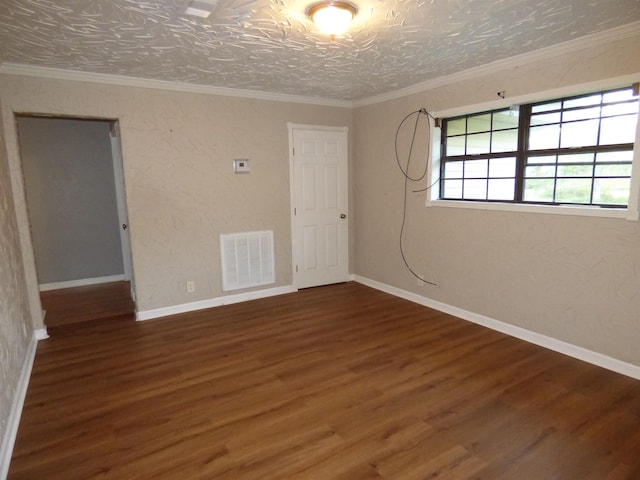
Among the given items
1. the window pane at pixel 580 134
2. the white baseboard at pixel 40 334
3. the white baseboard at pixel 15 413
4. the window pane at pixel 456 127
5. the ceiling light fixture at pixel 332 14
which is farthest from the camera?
the window pane at pixel 456 127

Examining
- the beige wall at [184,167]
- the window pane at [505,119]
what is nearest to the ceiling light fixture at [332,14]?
the window pane at [505,119]

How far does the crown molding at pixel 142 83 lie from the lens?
10.9 feet

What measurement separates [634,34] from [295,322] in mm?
3583

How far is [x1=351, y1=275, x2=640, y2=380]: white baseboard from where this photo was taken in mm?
2816

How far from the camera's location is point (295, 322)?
3.96 metres

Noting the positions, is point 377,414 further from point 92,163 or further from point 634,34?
point 92,163

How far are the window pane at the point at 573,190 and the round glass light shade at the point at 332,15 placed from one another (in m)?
2.20

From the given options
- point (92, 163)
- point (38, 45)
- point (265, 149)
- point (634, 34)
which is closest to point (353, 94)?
point (265, 149)

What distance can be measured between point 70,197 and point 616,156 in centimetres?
638

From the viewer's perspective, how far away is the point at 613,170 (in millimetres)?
2842

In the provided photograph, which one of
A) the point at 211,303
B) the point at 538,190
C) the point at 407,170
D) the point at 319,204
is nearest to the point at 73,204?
the point at 211,303

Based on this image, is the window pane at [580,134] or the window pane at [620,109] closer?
the window pane at [620,109]

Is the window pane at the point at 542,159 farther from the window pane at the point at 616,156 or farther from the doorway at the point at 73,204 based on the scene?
the doorway at the point at 73,204

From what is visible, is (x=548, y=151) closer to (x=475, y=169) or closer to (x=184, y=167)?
(x=475, y=169)
